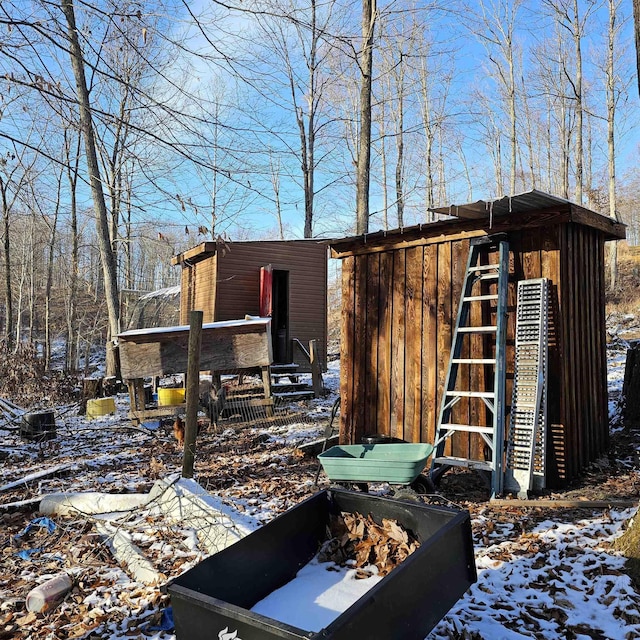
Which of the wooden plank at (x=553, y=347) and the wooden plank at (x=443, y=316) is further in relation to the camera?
the wooden plank at (x=443, y=316)

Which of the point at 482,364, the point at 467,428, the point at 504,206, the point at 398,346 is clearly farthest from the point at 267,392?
the point at 504,206

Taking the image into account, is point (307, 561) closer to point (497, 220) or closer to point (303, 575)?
point (303, 575)

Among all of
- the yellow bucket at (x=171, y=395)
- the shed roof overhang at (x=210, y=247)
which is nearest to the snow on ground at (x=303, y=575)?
the yellow bucket at (x=171, y=395)

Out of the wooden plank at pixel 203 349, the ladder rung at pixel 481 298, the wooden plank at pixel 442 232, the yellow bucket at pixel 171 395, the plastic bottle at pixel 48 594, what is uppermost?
the wooden plank at pixel 442 232

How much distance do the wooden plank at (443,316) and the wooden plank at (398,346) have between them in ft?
1.79

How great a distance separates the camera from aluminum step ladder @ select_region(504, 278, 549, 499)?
17.4 feet

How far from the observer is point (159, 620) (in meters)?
3.17

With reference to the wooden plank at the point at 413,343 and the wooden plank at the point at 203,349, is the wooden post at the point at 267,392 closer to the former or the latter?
the wooden plank at the point at 203,349

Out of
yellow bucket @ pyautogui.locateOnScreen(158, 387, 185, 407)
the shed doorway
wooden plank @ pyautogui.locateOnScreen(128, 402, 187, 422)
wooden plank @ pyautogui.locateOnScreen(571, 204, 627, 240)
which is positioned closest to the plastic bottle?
wooden plank @ pyautogui.locateOnScreen(571, 204, 627, 240)

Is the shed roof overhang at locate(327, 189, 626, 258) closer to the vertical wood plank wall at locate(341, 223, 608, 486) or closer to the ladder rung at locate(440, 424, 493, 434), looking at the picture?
the vertical wood plank wall at locate(341, 223, 608, 486)

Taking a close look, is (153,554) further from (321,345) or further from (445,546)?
(321,345)

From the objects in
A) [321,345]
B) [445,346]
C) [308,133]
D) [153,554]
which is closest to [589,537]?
[445,346]

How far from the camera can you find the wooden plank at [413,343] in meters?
6.72

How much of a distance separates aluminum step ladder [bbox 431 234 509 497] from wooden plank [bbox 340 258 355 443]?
1697mm
